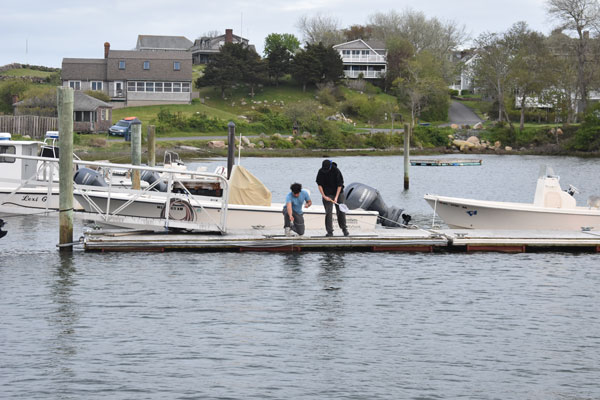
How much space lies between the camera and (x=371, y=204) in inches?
1096

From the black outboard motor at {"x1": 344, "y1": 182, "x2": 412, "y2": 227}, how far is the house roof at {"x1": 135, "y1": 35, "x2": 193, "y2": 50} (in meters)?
120

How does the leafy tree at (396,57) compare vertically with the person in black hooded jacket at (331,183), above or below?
above

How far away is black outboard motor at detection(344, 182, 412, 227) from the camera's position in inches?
1090

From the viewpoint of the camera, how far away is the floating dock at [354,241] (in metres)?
24.2

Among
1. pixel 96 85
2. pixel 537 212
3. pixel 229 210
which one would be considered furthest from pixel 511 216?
pixel 96 85

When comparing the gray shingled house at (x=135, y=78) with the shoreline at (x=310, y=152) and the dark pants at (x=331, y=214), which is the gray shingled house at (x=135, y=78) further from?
the dark pants at (x=331, y=214)

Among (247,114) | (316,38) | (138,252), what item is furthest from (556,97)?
(138,252)

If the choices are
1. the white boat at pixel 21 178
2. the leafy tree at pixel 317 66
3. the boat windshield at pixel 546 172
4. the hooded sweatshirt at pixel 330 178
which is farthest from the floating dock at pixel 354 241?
the leafy tree at pixel 317 66

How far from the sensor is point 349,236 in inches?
976

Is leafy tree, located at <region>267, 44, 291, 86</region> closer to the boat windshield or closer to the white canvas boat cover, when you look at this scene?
the boat windshield

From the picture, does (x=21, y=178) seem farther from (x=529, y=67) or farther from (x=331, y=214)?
(x=529, y=67)

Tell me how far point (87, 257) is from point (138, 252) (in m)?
1.39

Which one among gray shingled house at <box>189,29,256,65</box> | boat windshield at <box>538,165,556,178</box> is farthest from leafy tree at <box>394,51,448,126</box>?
boat windshield at <box>538,165,556,178</box>

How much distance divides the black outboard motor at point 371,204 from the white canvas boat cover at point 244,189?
107 inches
